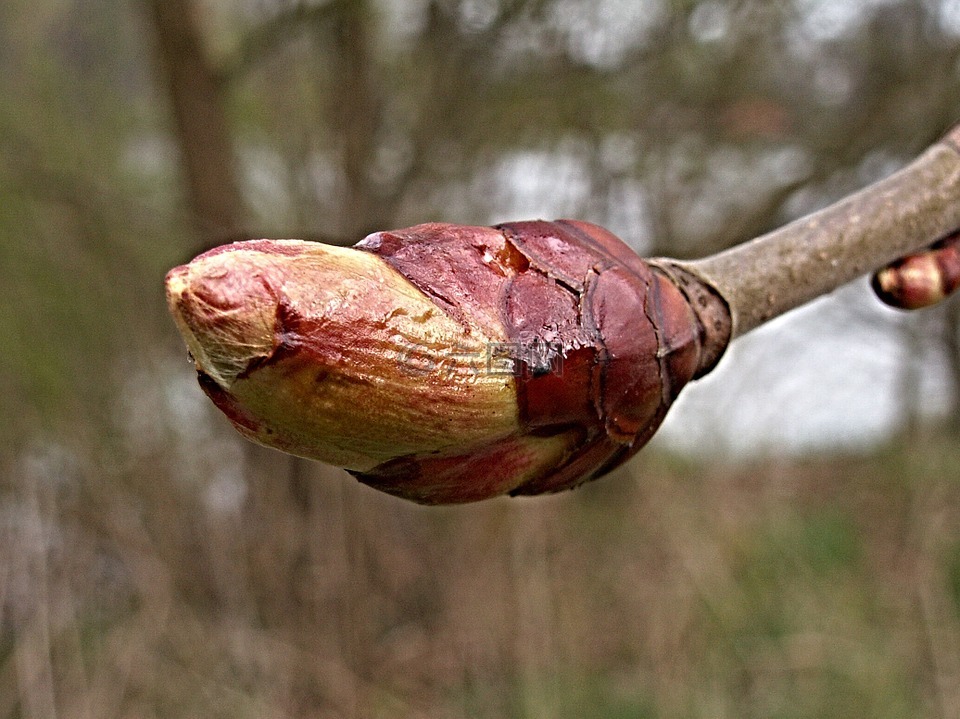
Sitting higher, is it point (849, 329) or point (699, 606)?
point (849, 329)

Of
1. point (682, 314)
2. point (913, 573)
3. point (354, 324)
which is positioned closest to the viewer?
point (354, 324)

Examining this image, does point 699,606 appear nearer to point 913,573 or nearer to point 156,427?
point 913,573

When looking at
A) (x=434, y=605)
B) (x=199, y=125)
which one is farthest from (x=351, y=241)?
(x=434, y=605)

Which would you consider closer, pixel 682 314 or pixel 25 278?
pixel 682 314

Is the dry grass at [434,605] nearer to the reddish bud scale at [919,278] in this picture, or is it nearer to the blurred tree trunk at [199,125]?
the blurred tree trunk at [199,125]

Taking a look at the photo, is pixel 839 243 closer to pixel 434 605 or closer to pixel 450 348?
pixel 450 348

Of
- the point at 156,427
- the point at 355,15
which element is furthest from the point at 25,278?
the point at 355,15

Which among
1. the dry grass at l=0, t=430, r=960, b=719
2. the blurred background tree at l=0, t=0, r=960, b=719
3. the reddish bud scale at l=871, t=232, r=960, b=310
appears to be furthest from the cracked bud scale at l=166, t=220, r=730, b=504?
the dry grass at l=0, t=430, r=960, b=719

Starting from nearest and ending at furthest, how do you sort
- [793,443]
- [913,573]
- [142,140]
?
[142,140], [913,573], [793,443]
